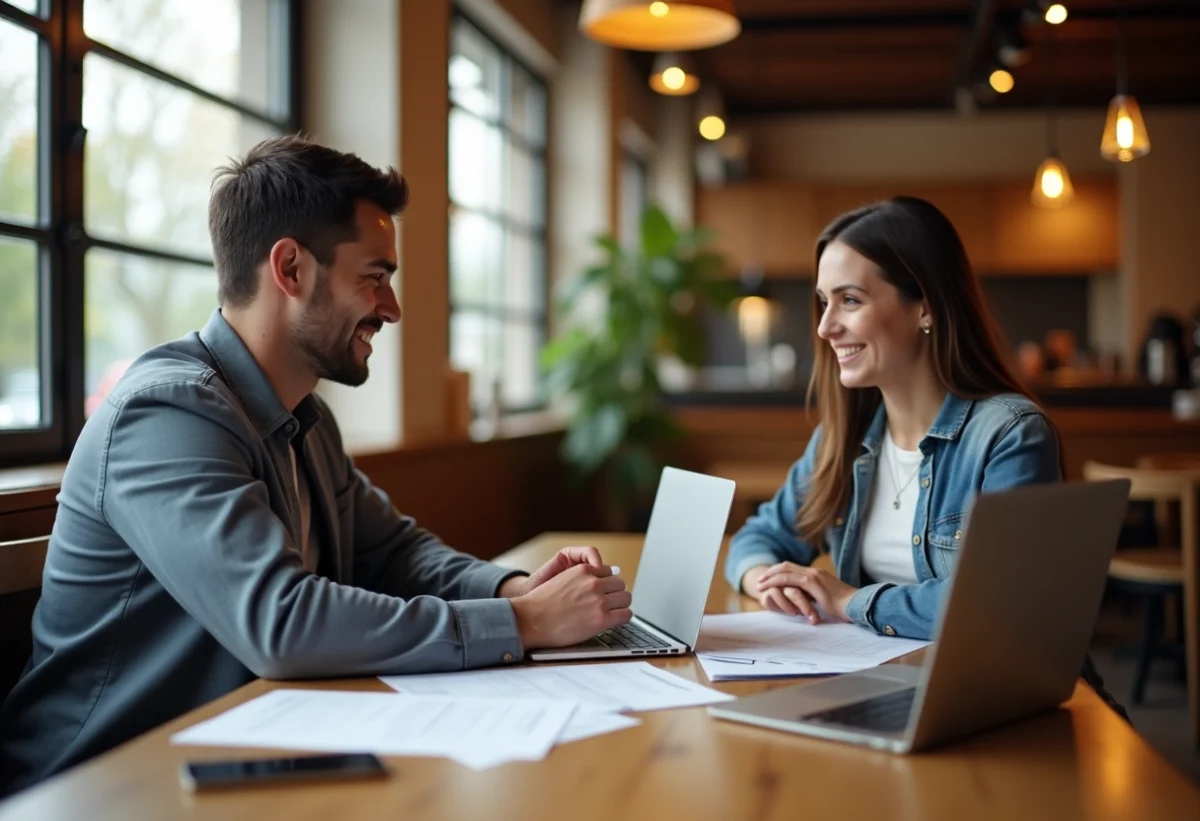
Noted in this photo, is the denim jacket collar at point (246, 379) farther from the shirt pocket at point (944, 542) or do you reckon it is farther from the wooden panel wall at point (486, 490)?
the wooden panel wall at point (486, 490)

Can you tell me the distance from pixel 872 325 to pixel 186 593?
113cm

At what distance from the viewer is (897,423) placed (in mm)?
1988

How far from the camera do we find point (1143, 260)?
8.60 metres

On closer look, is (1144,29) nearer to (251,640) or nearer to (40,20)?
(40,20)

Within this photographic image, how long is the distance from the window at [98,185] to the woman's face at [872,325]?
4.31 feet

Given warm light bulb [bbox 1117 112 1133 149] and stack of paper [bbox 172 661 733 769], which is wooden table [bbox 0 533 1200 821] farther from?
warm light bulb [bbox 1117 112 1133 149]

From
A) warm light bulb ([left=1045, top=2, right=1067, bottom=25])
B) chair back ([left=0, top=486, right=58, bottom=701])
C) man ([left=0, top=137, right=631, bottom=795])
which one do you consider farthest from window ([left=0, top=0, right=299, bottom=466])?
warm light bulb ([left=1045, top=2, right=1067, bottom=25])

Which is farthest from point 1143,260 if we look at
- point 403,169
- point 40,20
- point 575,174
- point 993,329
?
point 40,20

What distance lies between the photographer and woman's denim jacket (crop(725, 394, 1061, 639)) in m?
1.58

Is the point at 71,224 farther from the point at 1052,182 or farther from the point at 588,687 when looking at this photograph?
the point at 1052,182

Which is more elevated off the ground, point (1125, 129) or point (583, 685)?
point (1125, 129)

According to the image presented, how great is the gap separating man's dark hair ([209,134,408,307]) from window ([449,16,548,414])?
3.03m

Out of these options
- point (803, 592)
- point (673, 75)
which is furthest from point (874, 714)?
point (673, 75)

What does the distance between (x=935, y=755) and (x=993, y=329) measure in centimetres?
103
